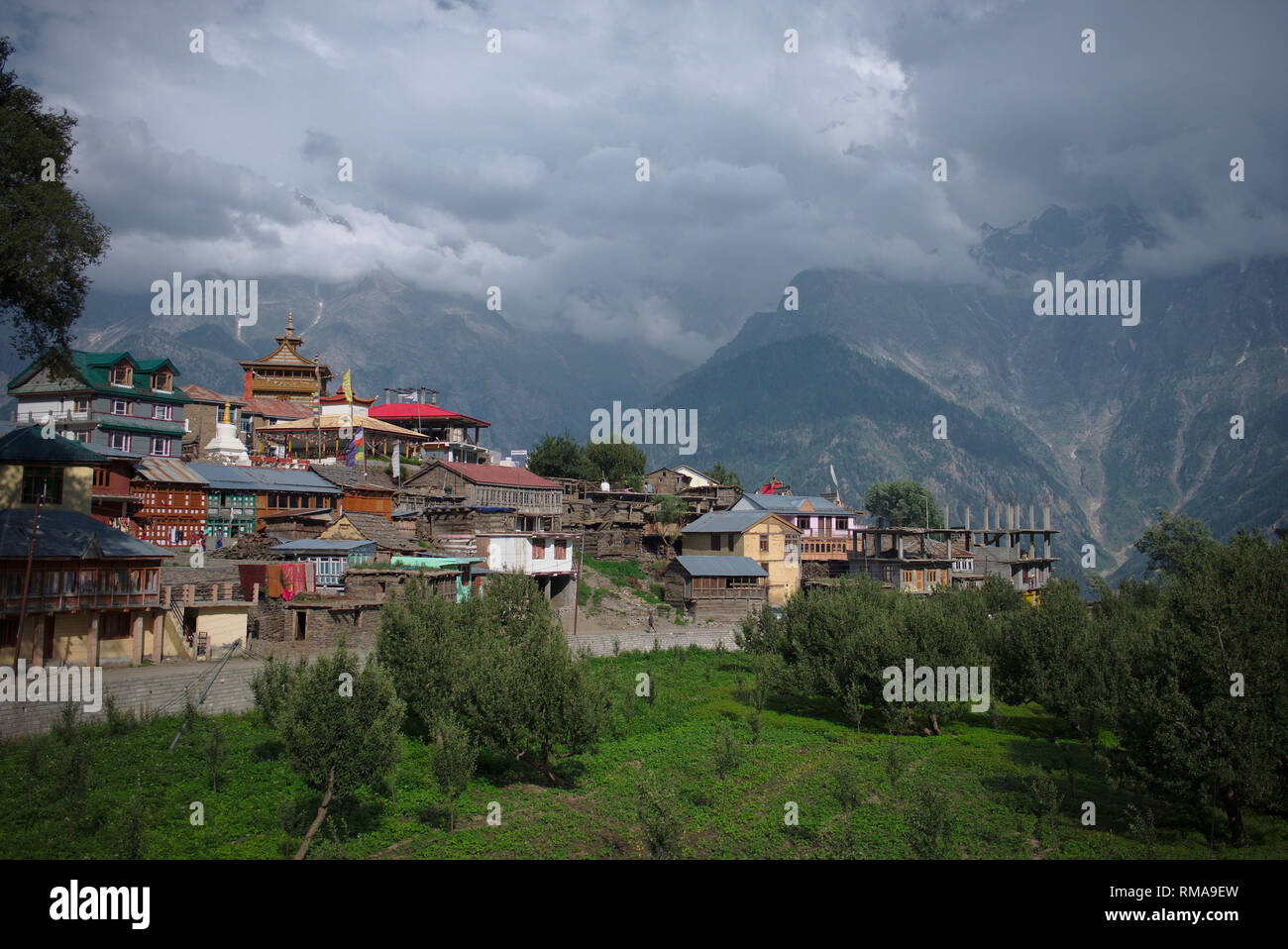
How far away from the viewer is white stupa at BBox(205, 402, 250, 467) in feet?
189

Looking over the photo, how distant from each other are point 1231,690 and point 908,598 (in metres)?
21.7

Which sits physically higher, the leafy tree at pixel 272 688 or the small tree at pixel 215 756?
the leafy tree at pixel 272 688

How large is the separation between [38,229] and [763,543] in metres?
54.8

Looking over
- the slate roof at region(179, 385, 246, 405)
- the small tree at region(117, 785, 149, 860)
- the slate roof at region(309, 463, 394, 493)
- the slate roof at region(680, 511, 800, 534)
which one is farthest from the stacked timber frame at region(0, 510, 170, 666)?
the slate roof at region(680, 511, 800, 534)

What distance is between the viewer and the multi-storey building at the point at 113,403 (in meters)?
53.0

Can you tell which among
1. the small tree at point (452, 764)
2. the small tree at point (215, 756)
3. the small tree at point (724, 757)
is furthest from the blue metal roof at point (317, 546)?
the small tree at point (724, 757)

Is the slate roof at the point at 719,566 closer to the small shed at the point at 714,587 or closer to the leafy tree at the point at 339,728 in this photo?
the small shed at the point at 714,587

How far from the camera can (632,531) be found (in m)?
74.5

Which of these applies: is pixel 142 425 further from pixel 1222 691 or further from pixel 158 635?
pixel 1222 691

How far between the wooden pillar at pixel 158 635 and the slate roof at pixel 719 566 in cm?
3695

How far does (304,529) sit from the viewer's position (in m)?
48.8

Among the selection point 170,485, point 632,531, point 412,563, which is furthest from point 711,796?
point 632,531
